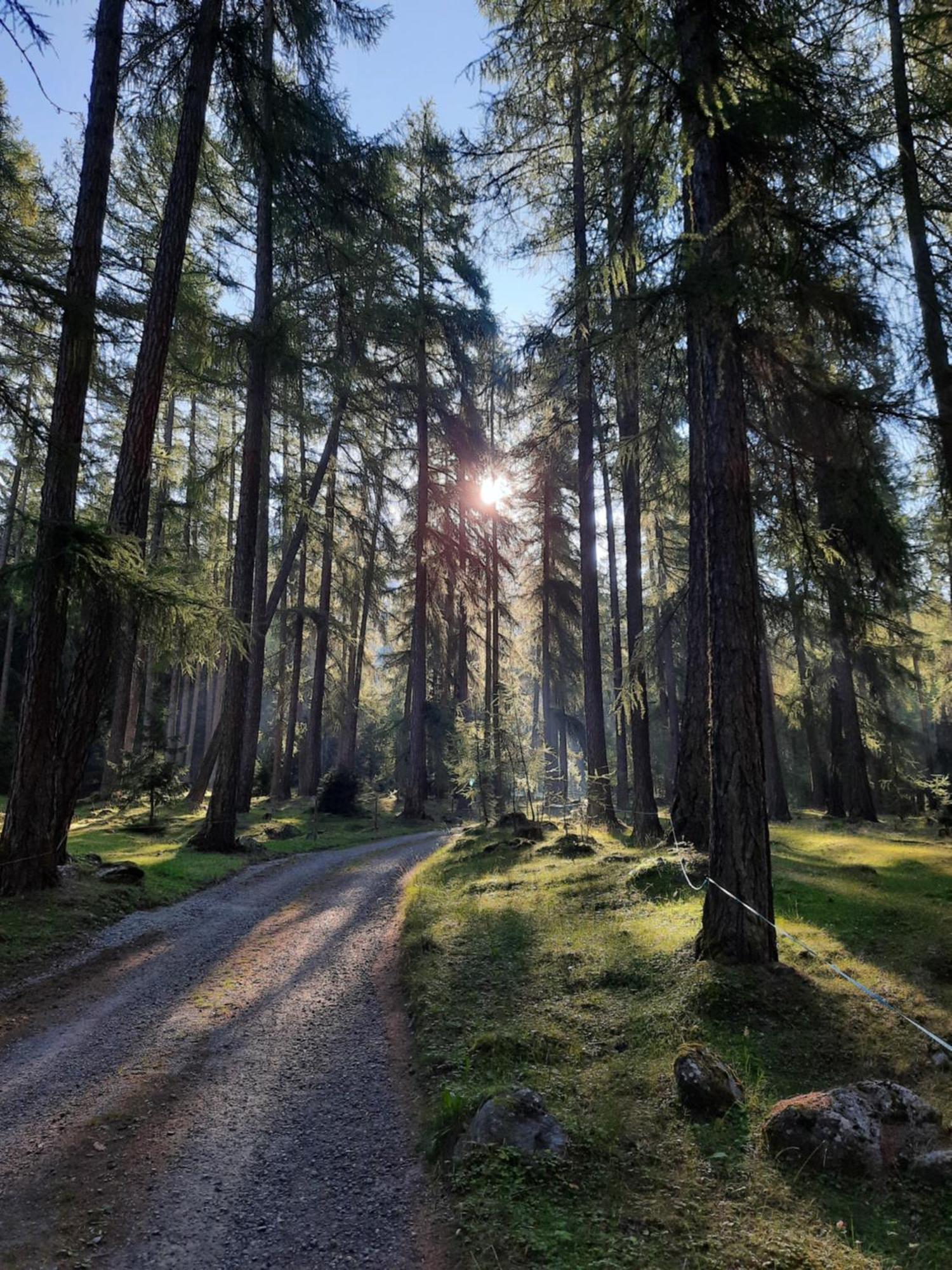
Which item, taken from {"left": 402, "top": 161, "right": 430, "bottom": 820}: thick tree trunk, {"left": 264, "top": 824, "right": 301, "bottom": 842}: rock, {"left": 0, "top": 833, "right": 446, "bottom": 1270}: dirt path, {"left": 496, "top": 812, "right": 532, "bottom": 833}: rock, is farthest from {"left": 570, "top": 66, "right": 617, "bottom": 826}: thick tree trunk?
{"left": 0, "top": 833, "right": 446, "bottom": 1270}: dirt path

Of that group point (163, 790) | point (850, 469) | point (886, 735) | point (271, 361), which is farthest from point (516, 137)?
point (886, 735)

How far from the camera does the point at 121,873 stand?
8844 millimetres

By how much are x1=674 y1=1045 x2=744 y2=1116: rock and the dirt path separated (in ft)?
4.97

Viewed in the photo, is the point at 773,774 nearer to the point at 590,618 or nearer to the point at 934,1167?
the point at 590,618

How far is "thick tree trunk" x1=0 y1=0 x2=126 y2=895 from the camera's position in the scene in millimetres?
7496

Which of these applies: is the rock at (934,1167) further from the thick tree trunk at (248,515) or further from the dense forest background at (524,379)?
the thick tree trunk at (248,515)

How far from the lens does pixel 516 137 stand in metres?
11.5

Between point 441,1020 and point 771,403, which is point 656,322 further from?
point 441,1020

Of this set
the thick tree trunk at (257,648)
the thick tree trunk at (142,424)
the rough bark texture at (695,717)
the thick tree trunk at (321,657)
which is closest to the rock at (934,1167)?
the rough bark texture at (695,717)

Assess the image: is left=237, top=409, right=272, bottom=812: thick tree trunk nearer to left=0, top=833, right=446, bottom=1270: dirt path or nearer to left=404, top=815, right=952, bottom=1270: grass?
left=404, top=815, right=952, bottom=1270: grass

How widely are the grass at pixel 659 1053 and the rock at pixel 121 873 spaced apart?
379 centimetres

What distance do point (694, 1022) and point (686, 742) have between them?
4738mm

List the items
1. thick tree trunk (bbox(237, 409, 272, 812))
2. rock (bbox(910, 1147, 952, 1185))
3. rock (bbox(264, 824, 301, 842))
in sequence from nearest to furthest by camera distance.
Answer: rock (bbox(910, 1147, 952, 1185)), rock (bbox(264, 824, 301, 842)), thick tree trunk (bbox(237, 409, 272, 812))

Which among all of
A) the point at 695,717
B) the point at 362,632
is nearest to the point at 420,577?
the point at 362,632
